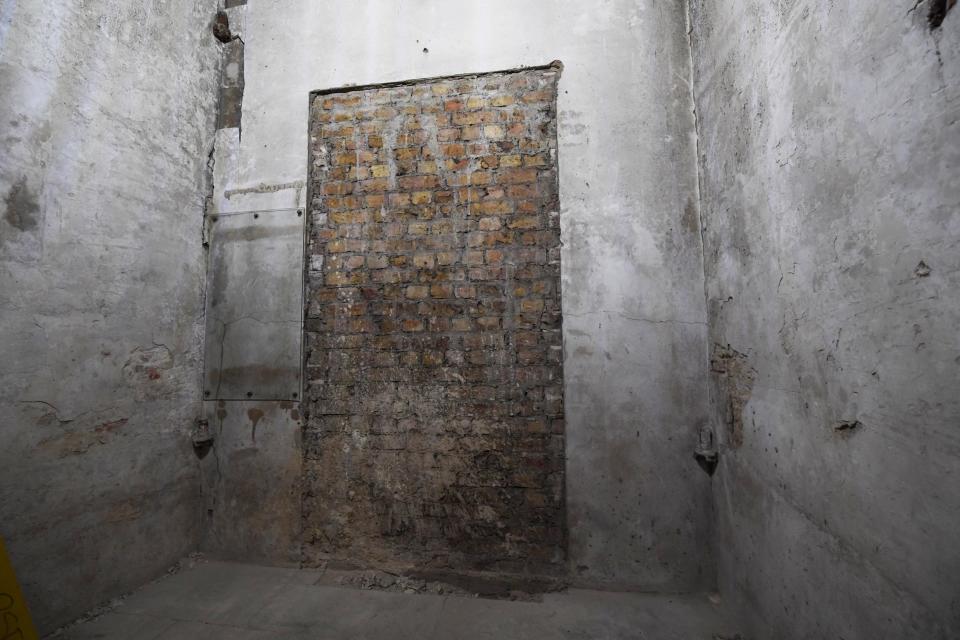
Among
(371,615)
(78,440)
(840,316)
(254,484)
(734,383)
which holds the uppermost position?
(840,316)

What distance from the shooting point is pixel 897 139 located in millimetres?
863

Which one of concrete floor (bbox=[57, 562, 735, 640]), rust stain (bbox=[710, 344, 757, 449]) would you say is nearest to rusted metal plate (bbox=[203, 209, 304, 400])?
concrete floor (bbox=[57, 562, 735, 640])

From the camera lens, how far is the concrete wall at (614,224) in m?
1.80

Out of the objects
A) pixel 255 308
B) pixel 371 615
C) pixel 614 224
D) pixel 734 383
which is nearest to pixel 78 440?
pixel 255 308

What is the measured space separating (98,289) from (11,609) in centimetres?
109

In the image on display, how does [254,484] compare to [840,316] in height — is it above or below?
below

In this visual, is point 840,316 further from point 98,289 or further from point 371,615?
point 98,289

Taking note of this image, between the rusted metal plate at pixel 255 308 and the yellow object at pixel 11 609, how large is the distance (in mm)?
917

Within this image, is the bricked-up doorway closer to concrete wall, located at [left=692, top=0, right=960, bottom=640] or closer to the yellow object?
concrete wall, located at [left=692, top=0, right=960, bottom=640]

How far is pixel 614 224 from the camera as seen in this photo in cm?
191

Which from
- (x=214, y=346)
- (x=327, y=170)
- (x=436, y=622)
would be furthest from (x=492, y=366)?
(x=214, y=346)

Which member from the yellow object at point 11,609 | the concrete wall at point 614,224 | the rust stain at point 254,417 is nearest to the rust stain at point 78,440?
the yellow object at point 11,609

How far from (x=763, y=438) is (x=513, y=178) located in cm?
143

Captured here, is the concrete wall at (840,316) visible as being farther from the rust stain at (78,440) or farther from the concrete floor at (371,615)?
the rust stain at (78,440)
